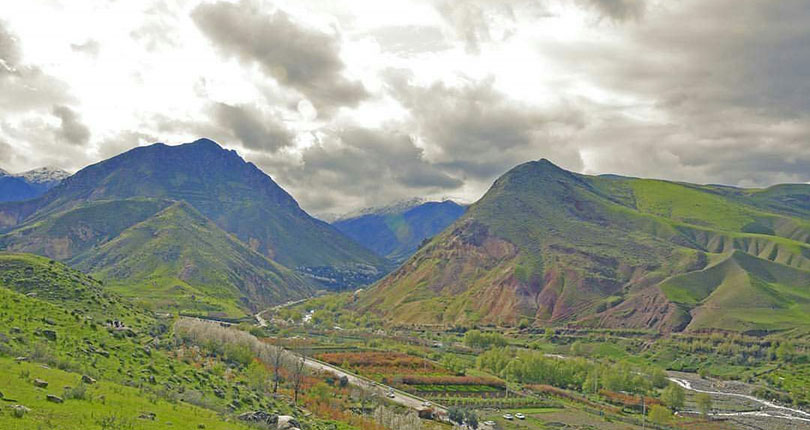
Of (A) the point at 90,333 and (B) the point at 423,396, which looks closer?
(A) the point at 90,333

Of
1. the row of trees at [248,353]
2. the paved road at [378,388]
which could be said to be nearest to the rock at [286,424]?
the row of trees at [248,353]

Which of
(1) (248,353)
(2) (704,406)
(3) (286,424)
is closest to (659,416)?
(2) (704,406)

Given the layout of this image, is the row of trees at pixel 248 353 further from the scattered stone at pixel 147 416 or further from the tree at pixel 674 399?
the tree at pixel 674 399

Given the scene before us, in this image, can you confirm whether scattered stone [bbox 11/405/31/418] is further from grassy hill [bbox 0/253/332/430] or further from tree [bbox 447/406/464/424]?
tree [bbox 447/406/464/424]

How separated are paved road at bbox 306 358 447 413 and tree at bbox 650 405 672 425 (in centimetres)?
5609

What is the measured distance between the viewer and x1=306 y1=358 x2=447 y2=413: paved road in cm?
13588

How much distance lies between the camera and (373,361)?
188250mm

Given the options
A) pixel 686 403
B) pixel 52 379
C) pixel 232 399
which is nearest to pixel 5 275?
pixel 232 399

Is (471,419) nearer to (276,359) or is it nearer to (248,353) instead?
(276,359)

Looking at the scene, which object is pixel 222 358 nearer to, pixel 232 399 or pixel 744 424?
pixel 232 399

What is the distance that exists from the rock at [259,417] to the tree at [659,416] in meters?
119

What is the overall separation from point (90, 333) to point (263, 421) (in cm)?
3535

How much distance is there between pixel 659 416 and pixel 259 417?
123m

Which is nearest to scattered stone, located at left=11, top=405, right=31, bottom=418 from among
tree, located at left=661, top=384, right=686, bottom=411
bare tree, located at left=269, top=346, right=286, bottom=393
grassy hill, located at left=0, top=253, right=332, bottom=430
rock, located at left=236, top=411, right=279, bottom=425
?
grassy hill, located at left=0, top=253, right=332, bottom=430
